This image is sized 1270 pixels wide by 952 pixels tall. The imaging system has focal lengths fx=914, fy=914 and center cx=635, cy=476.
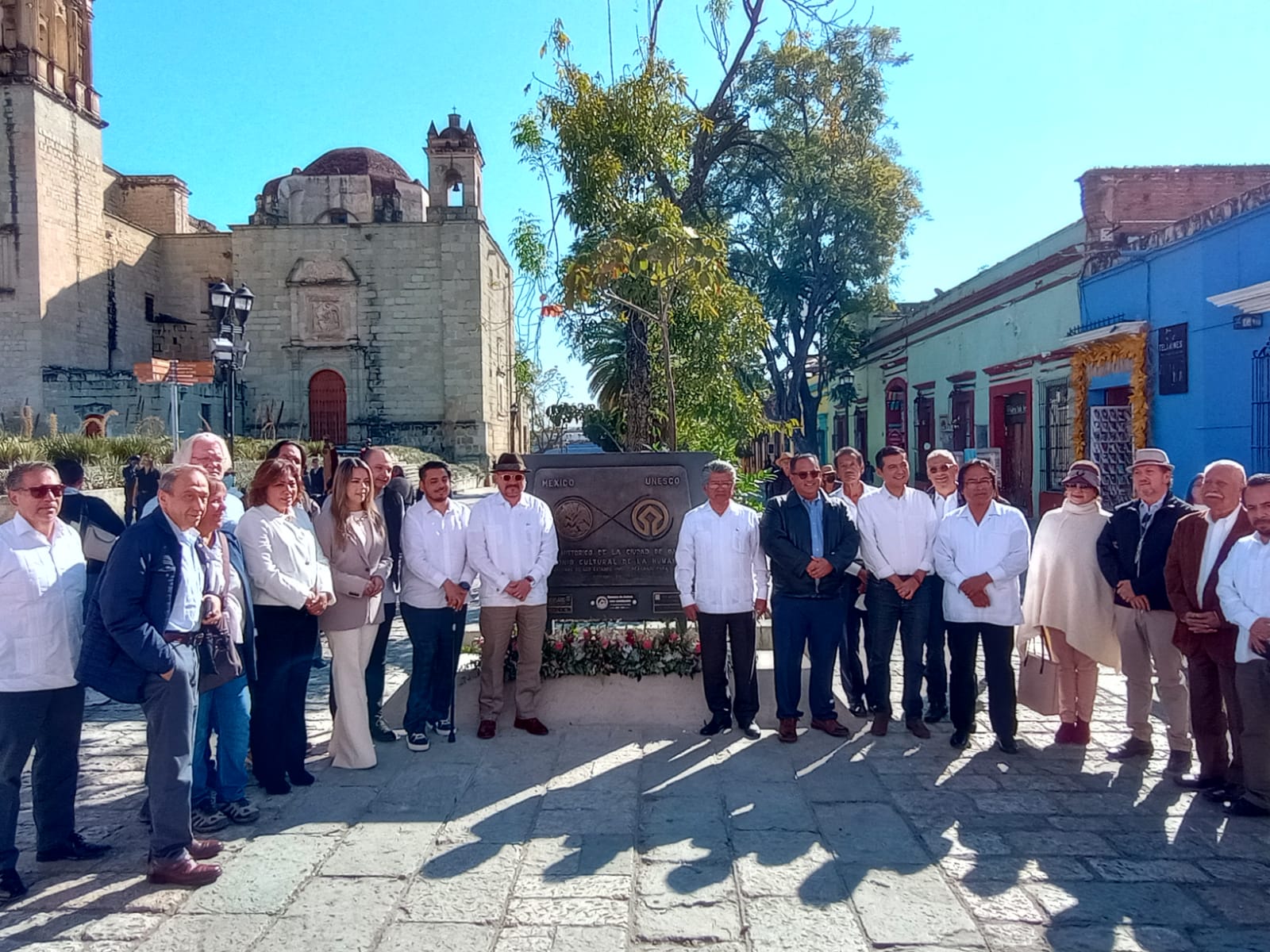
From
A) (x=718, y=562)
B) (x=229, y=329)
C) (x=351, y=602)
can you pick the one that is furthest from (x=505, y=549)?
(x=229, y=329)

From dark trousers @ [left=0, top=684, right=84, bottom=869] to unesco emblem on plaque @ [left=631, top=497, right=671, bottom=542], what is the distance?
337 centimetres

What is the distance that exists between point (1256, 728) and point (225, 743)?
16.1ft

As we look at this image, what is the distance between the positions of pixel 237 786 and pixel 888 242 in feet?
74.1

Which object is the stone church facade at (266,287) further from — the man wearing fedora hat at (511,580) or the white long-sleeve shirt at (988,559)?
the white long-sleeve shirt at (988,559)

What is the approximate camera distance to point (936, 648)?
5.64m

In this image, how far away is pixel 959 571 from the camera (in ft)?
17.6

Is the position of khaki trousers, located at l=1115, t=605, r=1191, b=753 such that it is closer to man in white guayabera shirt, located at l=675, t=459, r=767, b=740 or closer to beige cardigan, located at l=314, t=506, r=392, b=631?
man in white guayabera shirt, located at l=675, t=459, r=767, b=740

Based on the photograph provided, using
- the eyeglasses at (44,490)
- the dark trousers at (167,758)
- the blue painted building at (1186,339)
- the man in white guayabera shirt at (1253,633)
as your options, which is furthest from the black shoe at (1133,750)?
the blue painted building at (1186,339)

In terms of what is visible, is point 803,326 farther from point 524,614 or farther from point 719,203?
point 524,614

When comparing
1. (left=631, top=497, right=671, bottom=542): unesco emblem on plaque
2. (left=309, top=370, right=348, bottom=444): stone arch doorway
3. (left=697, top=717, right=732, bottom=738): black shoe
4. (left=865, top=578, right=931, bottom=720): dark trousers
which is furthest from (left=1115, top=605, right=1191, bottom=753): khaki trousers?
(left=309, top=370, right=348, bottom=444): stone arch doorway

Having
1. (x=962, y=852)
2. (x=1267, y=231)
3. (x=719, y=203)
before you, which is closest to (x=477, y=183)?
(x=719, y=203)

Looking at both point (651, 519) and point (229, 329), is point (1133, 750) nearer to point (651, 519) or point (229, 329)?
point (651, 519)

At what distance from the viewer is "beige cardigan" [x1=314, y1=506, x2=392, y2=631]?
5.04 meters

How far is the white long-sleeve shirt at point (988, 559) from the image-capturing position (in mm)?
5301
